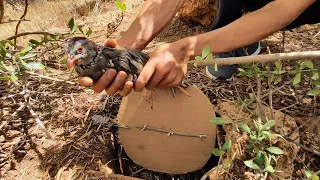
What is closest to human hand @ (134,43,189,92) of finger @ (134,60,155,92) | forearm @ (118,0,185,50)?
finger @ (134,60,155,92)

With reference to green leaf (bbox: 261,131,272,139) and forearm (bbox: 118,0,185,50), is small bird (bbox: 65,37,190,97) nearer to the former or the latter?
forearm (bbox: 118,0,185,50)

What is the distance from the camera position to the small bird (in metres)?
1.42

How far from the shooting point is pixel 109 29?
3.55 metres

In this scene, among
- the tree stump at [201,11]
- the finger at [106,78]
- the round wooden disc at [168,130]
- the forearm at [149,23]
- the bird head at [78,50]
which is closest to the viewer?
the bird head at [78,50]

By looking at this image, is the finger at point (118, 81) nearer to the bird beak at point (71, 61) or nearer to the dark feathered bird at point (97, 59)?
the dark feathered bird at point (97, 59)

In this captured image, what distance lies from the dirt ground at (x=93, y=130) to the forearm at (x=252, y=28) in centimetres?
26

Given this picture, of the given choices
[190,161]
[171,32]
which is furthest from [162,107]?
[171,32]

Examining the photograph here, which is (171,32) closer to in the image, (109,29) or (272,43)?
(109,29)

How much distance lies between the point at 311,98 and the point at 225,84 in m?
0.53

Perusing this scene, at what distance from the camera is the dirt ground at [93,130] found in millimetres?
1646

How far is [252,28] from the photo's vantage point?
1.69 metres

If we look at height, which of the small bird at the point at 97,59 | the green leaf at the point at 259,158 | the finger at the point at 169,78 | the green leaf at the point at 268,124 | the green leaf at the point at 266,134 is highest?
the small bird at the point at 97,59

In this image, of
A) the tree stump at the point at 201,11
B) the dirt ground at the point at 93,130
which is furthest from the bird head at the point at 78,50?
the tree stump at the point at 201,11

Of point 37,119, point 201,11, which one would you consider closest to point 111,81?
point 37,119
